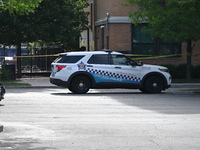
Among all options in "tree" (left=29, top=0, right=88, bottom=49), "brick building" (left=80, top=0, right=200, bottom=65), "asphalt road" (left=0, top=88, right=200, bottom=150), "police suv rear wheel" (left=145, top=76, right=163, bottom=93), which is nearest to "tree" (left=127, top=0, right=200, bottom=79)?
"police suv rear wheel" (left=145, top=76, right=163, bottom=93)

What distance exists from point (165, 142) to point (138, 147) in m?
0.84

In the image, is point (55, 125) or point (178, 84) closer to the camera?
point (55, 125)

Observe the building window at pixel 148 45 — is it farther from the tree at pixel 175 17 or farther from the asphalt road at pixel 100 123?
the asphalt road at pixel 100 123

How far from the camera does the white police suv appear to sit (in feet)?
82.7

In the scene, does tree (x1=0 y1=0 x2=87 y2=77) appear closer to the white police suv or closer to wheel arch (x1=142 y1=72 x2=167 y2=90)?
the white police suv

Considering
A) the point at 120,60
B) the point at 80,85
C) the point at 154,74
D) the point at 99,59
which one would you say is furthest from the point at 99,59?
the point at 154,74

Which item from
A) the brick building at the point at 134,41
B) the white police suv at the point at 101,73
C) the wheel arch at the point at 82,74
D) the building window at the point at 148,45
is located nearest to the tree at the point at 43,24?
the brick building at the point at 134,41

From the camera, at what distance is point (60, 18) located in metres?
38.9

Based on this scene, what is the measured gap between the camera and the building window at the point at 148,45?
3803 cm

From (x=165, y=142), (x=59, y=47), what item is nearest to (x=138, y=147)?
(x=165, y=142)

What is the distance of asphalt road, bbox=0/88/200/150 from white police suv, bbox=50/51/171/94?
5.64 ft

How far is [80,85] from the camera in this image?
25.3m

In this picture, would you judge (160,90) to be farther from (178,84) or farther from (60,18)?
(60,18)

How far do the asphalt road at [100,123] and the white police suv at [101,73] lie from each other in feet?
5.64
